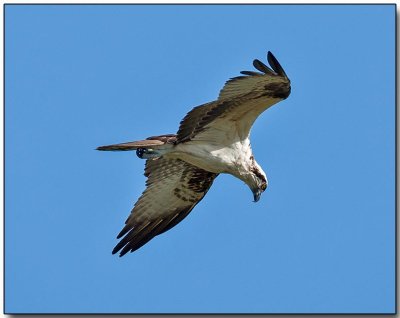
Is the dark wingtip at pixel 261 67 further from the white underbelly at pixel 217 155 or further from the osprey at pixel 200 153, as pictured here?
the white underbelly at pixel 217 155

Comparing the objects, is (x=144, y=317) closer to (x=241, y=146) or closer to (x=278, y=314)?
(x=278, y=314)

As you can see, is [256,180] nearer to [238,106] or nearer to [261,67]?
[238,106]

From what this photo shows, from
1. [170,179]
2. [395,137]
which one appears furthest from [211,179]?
[395,137]

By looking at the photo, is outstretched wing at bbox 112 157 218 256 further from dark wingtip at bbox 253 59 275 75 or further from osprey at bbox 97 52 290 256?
dark wingtip at bbox 253 59 275 75

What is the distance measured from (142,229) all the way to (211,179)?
1096 millimetres

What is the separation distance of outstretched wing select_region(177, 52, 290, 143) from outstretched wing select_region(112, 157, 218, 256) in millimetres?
1227

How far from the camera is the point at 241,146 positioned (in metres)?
12.2

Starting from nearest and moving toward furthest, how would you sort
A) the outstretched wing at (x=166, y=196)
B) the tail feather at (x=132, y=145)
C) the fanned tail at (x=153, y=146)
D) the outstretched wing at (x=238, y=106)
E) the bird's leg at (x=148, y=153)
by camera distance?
the outstretched wing at (x=238, y=106), the tail feather at (x=132, y=145), the fanned tail at (x=153, y=146), the bird's leg at (x=148, y=153), the outstretched wing at (x=166, y=196)

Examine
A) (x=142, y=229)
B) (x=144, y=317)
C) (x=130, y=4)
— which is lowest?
(x=144, y=317)

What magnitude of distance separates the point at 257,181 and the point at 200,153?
2.65 ft

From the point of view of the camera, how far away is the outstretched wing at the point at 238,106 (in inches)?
438

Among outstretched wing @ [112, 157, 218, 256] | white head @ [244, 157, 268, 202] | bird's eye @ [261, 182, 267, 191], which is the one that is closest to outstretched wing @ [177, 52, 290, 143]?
white head @ [244, 157, 268, 202]

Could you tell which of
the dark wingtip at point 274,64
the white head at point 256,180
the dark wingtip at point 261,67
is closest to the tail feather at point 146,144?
the white head at point 256,180

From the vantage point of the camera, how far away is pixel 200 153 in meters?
12.2
